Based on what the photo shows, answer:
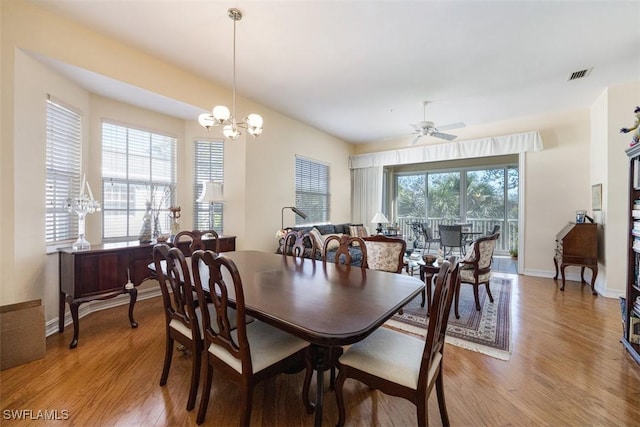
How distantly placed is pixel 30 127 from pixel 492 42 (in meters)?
4.53

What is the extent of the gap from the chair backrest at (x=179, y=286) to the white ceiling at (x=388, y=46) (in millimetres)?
2127

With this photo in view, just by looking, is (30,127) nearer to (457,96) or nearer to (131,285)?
(131,285)

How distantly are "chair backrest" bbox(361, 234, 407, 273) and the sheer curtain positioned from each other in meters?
3.67

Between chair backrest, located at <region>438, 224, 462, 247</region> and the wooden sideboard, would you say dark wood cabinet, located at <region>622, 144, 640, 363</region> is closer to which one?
chair backrest, located at <region>438, 224, 462, 247</region>

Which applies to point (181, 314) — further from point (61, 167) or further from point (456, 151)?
point (456, 151)

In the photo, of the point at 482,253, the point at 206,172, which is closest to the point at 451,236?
the point at 482,253

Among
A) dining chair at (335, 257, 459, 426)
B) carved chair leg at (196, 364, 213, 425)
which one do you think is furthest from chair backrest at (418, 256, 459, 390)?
carved chair leg at (196, 364, 213, 425)

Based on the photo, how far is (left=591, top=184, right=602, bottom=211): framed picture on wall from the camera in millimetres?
3888

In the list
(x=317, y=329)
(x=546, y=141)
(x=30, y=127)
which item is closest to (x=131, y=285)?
(x=30, y=127)

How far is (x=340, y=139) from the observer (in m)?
6.57

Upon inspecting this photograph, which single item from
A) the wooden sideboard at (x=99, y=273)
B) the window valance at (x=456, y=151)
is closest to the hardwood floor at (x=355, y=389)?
the wooden sideboard at (x=99, y=273)

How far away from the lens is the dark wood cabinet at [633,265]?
2185 millimetres

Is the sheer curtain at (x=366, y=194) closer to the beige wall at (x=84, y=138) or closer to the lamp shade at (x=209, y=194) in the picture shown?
the beige wall at (x=84, y=138)

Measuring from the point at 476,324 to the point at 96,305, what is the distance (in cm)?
437
